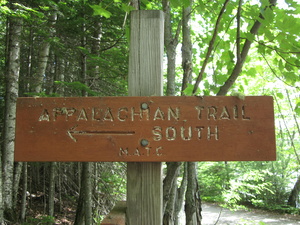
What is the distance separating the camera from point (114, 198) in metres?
6.28

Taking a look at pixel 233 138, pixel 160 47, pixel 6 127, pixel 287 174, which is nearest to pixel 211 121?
pixel 233 138

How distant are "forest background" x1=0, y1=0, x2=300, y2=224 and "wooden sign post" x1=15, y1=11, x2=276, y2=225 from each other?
141 mm

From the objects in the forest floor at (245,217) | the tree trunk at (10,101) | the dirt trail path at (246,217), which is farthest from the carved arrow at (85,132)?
the dirt trail path at (246,217)

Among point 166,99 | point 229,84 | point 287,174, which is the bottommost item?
point 287,174

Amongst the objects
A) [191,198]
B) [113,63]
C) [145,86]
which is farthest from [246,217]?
[145,86]

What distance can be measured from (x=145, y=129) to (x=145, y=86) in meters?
0.25

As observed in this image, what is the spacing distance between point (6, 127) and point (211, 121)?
5.12m

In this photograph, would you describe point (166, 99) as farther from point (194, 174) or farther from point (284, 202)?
point (284, 202)

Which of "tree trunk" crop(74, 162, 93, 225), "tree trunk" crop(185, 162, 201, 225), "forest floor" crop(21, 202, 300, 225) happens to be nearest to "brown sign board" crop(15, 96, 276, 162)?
"tree trunk" crop(185, 162, 201, 225)

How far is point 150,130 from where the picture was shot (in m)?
1.16

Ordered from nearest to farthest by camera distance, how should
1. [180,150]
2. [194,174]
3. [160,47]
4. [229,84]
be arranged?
[180,150] < [160,47] < [229,84] < [194,174]

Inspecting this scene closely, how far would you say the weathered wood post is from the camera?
123cm

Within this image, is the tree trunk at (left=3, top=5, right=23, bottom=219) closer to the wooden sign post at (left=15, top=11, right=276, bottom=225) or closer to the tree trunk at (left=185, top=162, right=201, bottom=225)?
the tree trunk at (left=185, top=162, right=201, bottom=225)

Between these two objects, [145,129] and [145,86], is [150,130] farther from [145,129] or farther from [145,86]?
[145,86]
